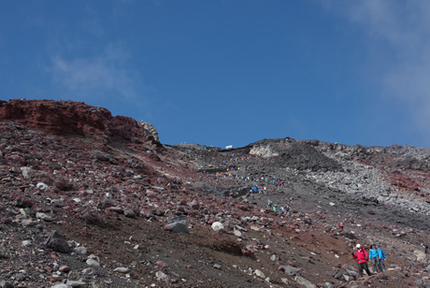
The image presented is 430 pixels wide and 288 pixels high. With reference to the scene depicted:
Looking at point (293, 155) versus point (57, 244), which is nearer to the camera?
point (57, 244)

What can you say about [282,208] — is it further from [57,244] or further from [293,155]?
[293,155]

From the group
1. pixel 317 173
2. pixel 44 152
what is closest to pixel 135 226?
pixel 44 152

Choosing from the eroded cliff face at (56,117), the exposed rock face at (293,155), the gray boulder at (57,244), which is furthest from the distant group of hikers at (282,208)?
the exposed rock face at (293,155)

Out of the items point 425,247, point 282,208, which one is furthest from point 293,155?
point 425,247

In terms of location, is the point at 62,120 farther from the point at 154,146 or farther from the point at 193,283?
the point at 193,283

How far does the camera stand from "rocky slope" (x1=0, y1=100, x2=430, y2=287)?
5.56m

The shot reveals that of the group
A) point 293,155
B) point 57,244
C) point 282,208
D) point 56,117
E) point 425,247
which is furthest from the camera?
point 293,155

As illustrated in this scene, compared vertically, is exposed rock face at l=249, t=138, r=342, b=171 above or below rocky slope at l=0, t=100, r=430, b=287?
above

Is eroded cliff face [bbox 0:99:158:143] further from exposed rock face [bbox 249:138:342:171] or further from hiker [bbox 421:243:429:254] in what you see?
exposed rock face [bbox 249:138:342:171]

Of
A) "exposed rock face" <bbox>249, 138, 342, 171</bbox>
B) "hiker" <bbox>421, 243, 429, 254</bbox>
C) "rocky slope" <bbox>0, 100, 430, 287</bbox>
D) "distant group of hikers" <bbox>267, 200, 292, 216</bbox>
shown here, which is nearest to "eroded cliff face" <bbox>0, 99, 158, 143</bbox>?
"rocky slope" <bbox>0, 100, 430, 287</bbox>

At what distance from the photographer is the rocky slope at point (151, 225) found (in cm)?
556

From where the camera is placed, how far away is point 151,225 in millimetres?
8547

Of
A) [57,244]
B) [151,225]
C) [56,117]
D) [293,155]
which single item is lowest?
[57,244]

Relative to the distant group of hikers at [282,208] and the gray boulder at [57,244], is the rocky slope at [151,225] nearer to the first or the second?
the gray boulder at [57,244]
